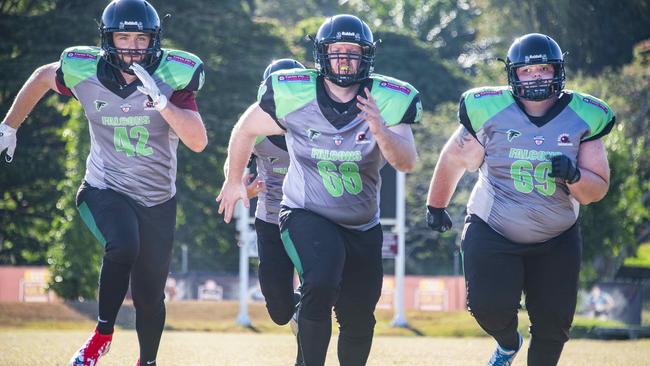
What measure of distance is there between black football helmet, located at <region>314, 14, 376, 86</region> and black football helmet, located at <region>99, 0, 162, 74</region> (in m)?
1.15

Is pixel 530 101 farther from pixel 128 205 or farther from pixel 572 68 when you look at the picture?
pixel 572 68

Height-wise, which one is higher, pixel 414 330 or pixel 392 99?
pixel 392 99

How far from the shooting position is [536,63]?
715 cm

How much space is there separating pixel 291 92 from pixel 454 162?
3.63ft

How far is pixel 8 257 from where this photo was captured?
34.0 metres

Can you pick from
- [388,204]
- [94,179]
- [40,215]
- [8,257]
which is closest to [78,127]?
[388,204]

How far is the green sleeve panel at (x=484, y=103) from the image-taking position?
7.20m

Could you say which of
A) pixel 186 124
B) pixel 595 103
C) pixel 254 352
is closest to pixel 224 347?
pixel 254 352

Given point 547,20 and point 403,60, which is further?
point 403,60

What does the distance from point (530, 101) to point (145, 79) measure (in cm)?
239

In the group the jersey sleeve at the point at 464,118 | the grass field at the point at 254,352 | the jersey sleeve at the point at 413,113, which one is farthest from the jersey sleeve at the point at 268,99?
the grass field at the point at 254,352

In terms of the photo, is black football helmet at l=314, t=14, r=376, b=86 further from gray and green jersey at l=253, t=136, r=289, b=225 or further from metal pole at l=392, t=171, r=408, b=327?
metal pole at l=392, t=171, r=408, b=327

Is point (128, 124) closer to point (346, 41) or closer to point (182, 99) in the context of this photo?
point (182, 99)

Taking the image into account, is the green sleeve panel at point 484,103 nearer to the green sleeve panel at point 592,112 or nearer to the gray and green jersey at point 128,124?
the green sleeve panel at point 592,112
